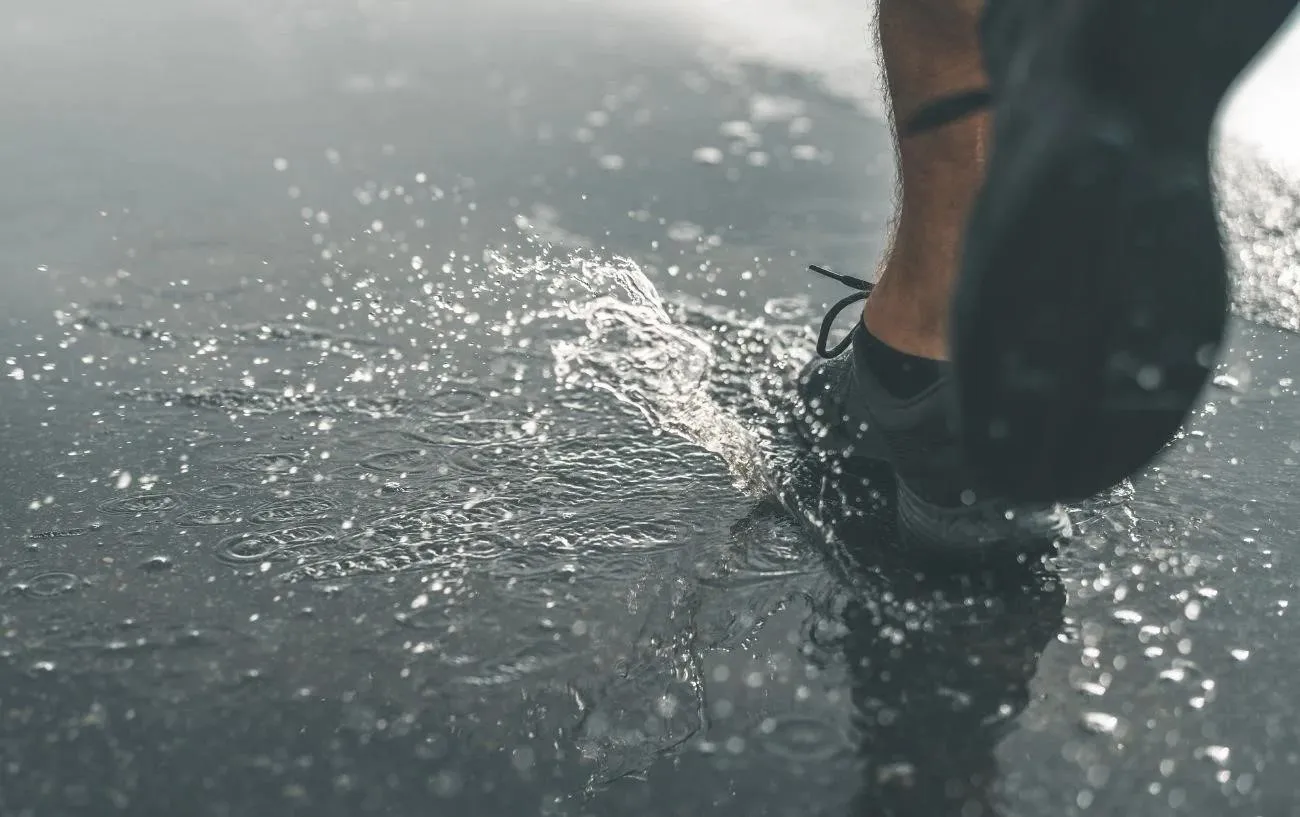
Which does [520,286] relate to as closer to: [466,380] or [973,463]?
[466,380]

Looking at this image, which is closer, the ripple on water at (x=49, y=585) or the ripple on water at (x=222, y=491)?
the ripple on water at (x=49, y=585)

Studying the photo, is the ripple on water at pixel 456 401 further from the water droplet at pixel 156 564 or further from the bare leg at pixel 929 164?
the bare leg at pixel 929 164

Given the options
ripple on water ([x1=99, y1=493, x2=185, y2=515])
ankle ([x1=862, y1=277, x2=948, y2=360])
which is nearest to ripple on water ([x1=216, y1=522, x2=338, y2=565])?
ripple on water ([x1=99, y1=493, x2=185, y2=515])

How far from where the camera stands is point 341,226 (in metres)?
2.36

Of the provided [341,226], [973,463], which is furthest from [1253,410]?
[341,226]

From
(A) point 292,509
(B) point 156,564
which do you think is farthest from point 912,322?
(B) point 156,564

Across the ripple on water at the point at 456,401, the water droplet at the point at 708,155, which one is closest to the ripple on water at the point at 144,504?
the ripple on water at the point at 456,401

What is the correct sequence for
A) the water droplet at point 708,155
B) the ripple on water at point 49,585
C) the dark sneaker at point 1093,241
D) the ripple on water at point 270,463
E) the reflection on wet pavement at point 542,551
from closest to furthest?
the dark sneaker at point 1093,241 < the reflection on wet pavement at point 542,551 < the ripple on water at point 49,585 < the ripple on water at point 270,463 < the water droplet at point 708,155

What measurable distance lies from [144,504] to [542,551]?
0.50m

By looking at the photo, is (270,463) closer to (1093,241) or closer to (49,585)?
(49,585)

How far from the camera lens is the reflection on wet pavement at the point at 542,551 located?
3.93ft

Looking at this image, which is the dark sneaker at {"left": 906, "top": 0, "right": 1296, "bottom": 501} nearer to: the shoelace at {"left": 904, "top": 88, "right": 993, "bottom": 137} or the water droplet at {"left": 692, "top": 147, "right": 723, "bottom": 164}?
the shoelace at {"left": 904, "top": 88, "right": 993, "bottom": 137}

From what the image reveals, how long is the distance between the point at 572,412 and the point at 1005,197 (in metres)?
0.88

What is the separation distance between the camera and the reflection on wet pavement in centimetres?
120
